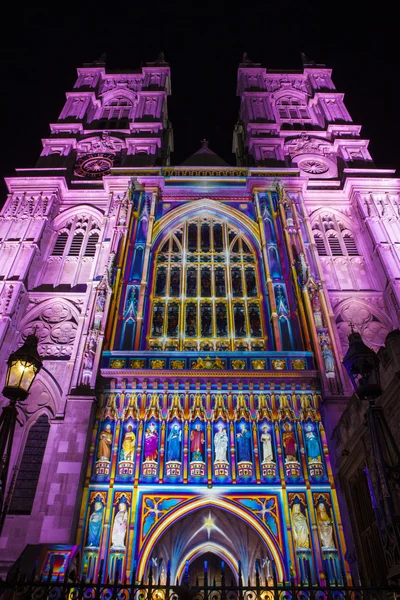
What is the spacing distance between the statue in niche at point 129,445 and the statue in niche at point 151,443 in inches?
13.8

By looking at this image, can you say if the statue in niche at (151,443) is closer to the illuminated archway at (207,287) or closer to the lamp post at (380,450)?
the illuminated archway at (207,287)

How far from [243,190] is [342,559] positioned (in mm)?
16003

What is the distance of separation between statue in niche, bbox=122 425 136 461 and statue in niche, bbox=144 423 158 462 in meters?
0.35

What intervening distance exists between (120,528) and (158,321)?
303 inches

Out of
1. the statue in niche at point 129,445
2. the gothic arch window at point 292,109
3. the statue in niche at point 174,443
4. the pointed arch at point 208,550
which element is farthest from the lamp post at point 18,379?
the gothic arch window at point 292,109

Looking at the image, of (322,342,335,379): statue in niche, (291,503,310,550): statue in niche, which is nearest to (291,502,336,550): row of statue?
(291,503,310,550): statue in niche

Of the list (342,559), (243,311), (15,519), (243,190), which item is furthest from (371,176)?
(15,519)

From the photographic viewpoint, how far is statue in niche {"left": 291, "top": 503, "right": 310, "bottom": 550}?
12258mm

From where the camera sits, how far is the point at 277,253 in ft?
65.7

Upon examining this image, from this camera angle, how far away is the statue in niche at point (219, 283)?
773 inches

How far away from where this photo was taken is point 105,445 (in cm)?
1381

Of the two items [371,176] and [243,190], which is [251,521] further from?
[371,176]

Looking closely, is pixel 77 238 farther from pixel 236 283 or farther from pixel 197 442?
pixel 197 442

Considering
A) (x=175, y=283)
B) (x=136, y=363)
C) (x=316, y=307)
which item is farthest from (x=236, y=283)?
(x=136, y=363)
